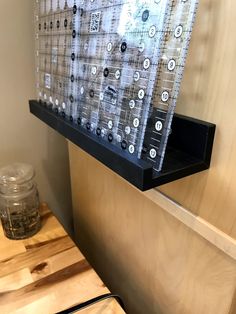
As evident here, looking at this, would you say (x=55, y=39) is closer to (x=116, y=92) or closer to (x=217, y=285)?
(x=116, y=92)

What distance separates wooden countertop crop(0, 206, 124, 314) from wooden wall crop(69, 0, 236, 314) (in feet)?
0.36

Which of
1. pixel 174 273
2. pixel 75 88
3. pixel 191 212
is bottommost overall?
pixel 174 273

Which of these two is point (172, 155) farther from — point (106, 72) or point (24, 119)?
point (24, 119)

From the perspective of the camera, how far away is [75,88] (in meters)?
0.55

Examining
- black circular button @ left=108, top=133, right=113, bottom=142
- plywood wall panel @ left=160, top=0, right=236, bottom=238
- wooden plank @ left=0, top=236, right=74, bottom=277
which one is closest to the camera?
plywood wall panel @ left=160, top=0, right=236, bottom=238

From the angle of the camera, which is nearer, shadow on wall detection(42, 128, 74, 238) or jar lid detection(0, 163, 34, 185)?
jar lid detection(0, 163, 34, 185)

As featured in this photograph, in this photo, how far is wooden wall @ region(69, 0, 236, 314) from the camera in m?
0.37

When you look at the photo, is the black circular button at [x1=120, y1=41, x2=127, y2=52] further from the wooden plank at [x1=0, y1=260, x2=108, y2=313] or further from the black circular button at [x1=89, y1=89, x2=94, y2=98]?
the wooden plank at [x1=0, y1=260, x2=108, y2=313]

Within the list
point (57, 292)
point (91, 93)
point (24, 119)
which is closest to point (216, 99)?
point (91, 93)

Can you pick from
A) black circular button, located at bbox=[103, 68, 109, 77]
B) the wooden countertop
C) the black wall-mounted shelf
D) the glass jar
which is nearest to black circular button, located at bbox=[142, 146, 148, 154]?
the black wall-mounted shelf

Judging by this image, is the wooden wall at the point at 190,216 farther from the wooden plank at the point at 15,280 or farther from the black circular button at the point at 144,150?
the wooden plank at the point at 15,280

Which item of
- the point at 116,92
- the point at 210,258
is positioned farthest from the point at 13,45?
the point at 210,258

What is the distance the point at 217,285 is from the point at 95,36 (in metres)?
0.48

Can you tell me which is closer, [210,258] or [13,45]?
[210,258]
